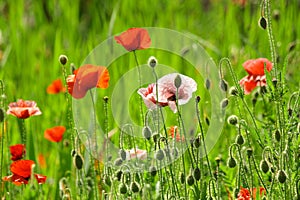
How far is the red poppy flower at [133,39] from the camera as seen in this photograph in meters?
1.44

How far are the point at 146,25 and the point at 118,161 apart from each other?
1478 millimetres

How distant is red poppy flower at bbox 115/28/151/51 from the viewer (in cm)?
144

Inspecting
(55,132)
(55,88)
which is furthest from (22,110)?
(55,88)

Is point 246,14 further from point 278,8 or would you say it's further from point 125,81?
point 125,81

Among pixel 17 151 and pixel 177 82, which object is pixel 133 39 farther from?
pixel 17 151

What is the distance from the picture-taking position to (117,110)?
2170 mm

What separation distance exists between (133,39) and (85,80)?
14 cm

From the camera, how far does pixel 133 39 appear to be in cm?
144

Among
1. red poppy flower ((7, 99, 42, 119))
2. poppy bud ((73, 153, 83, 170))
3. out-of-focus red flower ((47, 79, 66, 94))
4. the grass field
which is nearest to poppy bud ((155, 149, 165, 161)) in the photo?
the grass field

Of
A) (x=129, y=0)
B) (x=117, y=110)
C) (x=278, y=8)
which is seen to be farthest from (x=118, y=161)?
(x=129, y=0)

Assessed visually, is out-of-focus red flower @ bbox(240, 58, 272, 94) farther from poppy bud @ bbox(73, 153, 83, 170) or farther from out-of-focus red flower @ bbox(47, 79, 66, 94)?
out-of-focus red flower @ bbox(47, 79, 66, 94)

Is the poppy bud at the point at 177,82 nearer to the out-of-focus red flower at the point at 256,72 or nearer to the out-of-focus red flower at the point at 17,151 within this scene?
the out-of-focus red flower at the point at 256,72

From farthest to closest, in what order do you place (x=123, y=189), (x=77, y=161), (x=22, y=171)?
(x=22, y=171) → (x=77, y=161) → (x=123, y=189)

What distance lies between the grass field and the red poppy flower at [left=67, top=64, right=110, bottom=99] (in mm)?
59
